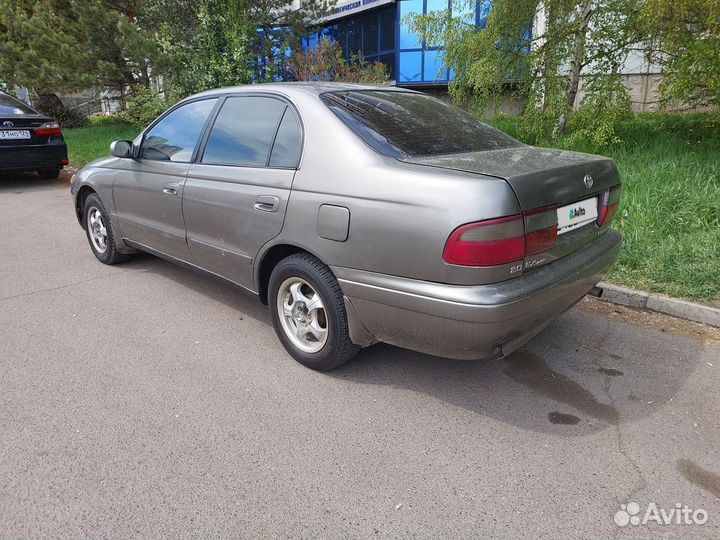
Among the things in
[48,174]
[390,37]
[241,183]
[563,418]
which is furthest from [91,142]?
[563,418]

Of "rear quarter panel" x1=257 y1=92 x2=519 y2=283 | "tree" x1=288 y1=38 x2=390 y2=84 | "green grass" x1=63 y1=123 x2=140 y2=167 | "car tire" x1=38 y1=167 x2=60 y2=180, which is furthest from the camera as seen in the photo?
"tree" x1=288 y1=38 x2=390 y2=84

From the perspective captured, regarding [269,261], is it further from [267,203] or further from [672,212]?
[672,212]

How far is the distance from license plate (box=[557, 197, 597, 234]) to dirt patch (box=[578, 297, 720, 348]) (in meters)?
1.30

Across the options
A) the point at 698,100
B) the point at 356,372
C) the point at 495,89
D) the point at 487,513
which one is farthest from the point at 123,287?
the point at 698,100

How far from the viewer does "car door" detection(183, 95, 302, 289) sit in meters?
3.14

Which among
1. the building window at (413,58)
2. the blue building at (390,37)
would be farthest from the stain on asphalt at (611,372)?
the building window at (413,58)

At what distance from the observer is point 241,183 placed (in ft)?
11.0

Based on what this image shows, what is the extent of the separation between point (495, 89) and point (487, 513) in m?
6.93

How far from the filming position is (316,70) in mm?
11773

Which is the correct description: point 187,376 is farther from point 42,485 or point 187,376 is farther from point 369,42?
point 369,42

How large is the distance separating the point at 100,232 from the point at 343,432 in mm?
3832

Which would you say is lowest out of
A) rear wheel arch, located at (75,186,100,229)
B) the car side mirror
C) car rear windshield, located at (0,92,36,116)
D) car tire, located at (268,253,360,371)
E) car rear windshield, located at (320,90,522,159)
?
car tire, located at (268,253,360,371)

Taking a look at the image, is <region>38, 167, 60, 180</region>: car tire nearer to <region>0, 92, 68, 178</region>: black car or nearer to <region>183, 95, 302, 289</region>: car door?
<region>0, 92, 68, 178</region>: black car

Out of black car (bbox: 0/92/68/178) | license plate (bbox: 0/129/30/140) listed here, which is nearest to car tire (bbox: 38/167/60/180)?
black car (bbox: 0/92/68/178)
